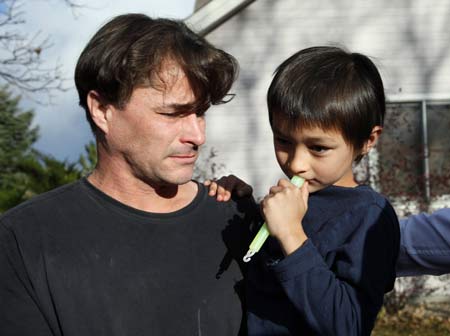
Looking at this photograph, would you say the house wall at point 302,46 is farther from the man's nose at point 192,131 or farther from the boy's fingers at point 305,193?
the boy's fingers at point 305,193

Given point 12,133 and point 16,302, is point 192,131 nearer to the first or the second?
point 16,302

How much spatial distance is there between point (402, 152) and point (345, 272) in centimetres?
711

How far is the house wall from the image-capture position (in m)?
9.43

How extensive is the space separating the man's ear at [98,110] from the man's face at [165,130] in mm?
118

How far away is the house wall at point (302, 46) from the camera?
9430 millimetres

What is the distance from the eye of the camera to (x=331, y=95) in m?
2.47

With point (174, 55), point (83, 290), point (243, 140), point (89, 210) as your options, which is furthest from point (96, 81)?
point (243, 140)

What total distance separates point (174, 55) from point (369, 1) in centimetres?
732

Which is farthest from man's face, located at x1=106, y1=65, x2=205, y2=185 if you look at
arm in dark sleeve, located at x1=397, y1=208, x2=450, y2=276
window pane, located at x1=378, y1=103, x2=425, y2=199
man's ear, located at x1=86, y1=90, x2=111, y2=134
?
window pane, located at x1=378, y1=103, x2=425, y2=199

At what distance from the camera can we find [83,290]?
246cm

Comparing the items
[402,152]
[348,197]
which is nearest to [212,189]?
[348,197]

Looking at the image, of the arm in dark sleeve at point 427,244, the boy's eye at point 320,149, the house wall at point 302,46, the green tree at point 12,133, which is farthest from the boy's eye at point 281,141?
the green tree at point 12,133

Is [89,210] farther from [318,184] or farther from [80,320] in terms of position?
[318,184]

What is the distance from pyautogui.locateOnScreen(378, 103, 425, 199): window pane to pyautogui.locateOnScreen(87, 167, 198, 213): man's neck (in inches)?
250
